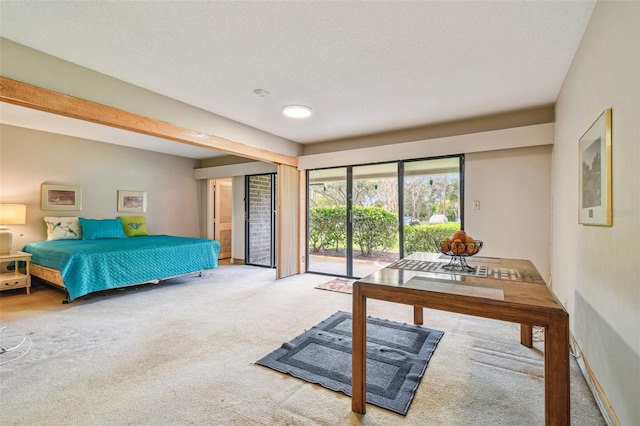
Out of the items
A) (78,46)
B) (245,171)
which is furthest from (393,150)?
(78,46)

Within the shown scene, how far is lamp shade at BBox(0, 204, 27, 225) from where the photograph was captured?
4.01 metres

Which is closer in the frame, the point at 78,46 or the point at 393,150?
the point at 78,46

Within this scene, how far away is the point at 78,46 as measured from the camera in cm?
223

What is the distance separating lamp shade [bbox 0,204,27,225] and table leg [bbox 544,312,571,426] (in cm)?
594

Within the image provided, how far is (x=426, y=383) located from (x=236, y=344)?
1.51m

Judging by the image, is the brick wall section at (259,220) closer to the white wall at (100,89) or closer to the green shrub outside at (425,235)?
the white wall at (100,89)

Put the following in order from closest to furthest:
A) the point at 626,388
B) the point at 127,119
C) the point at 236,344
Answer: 1. the point at 626,388
2. the point at 236,344
3. the point at 127,119

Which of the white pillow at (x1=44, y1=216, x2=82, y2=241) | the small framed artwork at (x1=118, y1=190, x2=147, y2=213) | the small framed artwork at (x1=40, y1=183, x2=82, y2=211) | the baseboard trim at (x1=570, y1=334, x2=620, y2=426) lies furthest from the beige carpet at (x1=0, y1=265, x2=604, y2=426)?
the small framed artwork at (x1=118, y1=190, x2=147, y2=213)

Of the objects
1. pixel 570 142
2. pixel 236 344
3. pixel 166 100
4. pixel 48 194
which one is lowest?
pixel 236 344

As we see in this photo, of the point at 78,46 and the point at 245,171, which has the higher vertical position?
the point at 78,46

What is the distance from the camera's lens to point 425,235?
4.30m

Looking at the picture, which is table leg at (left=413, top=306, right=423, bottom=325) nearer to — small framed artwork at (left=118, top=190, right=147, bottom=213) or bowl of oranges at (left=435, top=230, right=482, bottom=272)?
bowl of oranges at (left=435, top=230, right=482, bottom=272)

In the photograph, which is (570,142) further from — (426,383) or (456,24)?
(426,383)

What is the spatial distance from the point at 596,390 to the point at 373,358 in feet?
4.33
